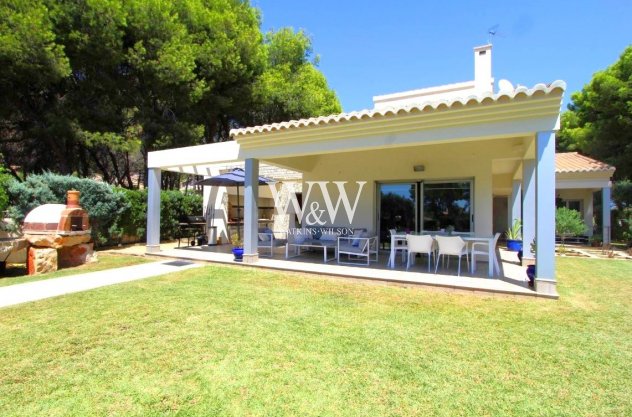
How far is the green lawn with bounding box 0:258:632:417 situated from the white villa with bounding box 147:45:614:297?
6.88 ft

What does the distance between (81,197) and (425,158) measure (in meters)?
11.7

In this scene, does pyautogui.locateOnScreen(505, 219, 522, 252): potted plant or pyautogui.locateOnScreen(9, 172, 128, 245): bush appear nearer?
pyautogui.locateOnScreen(9, 172, 128, 245): bush

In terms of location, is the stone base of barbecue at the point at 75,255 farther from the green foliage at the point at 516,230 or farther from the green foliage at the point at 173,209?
the green foliage at the point at 516,230

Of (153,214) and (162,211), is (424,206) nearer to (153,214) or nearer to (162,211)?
(153,214)

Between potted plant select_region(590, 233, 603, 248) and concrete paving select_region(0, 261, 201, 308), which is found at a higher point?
potted plant select_region(590, 233, 603, 248)

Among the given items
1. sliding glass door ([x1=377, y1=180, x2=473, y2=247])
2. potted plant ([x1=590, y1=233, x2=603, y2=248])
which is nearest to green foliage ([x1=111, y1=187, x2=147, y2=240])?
sliding glass door ([x1=377, y1=180, x2=473, y2=247])

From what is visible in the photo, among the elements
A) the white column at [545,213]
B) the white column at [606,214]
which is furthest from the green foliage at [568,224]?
the white column at [545,213]

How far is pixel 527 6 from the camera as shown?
1049cm

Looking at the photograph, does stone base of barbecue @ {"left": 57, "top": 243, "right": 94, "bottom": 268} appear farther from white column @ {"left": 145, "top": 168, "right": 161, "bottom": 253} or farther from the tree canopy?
the tree canopy

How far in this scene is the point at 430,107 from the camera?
656cm

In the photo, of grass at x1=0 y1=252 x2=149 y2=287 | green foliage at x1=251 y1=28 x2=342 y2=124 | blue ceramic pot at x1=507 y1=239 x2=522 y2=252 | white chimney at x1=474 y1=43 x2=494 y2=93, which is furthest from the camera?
green foliage at x1=251 y1=28 x2=342 y2=124

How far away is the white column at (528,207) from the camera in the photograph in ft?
27.8

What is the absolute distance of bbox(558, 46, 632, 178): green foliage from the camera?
16578 millimetres

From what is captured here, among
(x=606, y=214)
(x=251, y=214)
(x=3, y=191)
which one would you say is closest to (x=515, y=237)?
(x=606, y=214)
